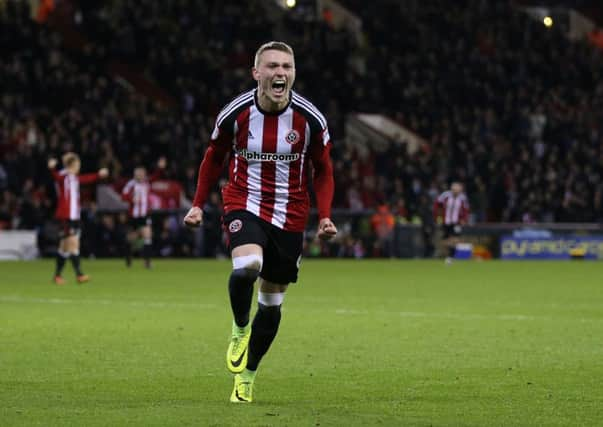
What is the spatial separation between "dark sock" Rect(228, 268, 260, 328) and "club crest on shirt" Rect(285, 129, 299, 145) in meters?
0.83

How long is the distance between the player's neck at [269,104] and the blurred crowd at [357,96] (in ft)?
77.3

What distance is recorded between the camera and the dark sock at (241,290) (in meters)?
7.84

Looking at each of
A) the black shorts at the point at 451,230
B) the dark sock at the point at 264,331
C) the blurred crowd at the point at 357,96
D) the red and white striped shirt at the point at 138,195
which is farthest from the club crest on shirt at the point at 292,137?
the black shorts at the point at 451,230

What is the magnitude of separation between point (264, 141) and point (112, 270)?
18.8m

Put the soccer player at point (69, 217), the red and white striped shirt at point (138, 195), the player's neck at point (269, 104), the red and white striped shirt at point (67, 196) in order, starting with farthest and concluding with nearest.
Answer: the red and white striped shirt at point (138, 195), the red and white striped shirt at point (67, 196), the soccer player at point (69, 217), the player's neck at point (269, 104)

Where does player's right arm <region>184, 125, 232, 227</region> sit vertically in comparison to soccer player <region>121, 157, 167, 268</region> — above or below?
above

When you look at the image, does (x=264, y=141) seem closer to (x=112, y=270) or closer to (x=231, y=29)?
(x=112, y=270)

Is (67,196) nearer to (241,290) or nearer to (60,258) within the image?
(60,258)

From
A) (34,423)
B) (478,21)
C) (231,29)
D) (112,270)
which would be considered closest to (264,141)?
(34,423)

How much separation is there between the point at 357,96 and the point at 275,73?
3483 cm

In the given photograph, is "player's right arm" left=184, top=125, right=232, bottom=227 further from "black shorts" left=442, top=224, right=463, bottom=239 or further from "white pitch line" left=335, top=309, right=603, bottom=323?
"black shorts" left=442, top=224, right=463, bottom=239

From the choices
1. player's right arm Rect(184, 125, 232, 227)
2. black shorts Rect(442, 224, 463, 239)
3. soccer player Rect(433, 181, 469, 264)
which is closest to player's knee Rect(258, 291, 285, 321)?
player's right arm Rect(184, 125, 232, 227)

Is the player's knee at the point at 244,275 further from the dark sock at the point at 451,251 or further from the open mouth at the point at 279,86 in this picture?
the dark sock at the point at 451,251

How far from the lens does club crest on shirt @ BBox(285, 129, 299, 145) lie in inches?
321
